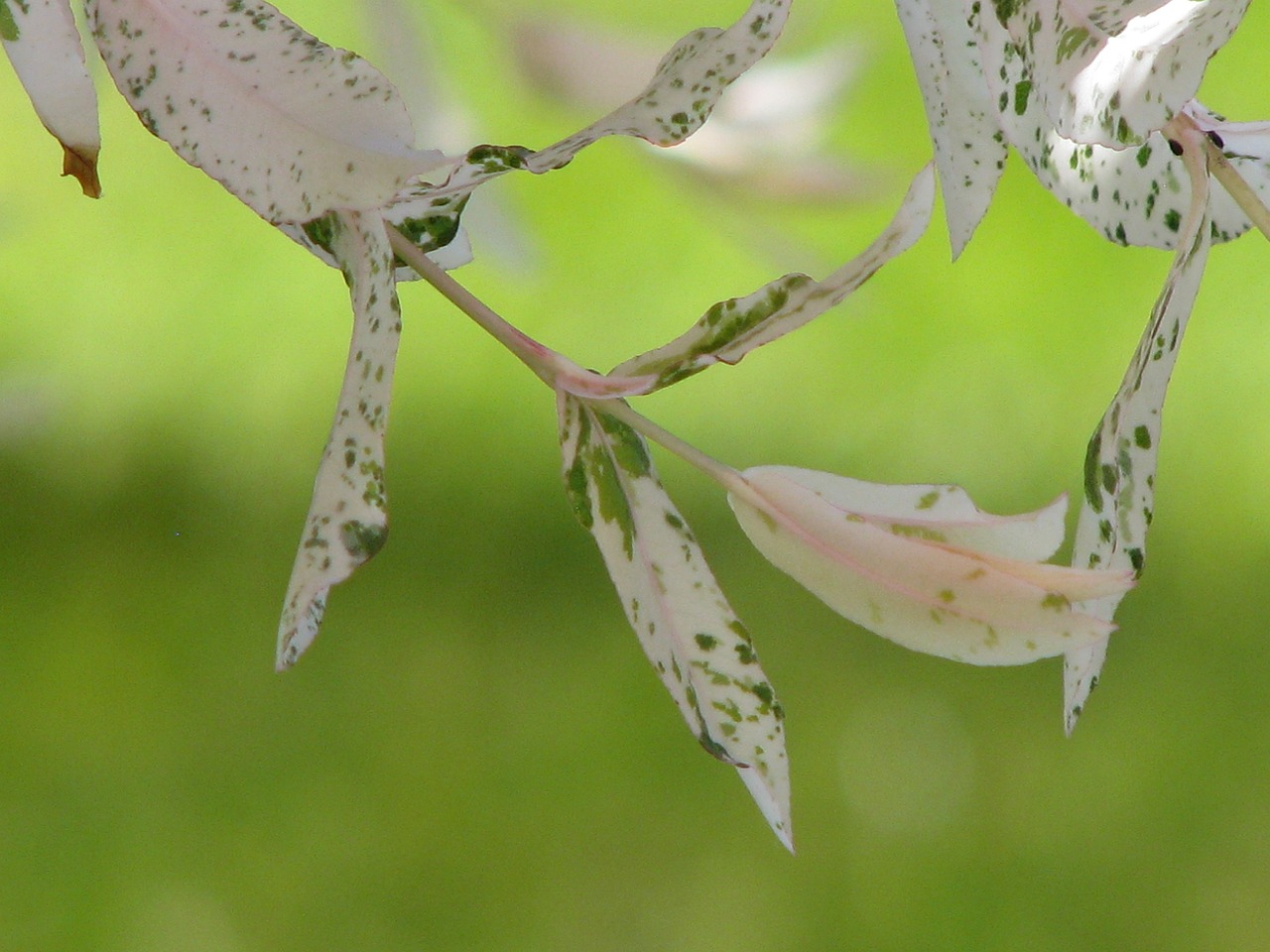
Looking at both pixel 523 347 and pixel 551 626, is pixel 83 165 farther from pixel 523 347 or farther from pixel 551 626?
pixel 551 626

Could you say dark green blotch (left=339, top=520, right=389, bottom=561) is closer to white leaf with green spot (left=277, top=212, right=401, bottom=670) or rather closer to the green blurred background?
white leaf with green spot (left=277, top=212, right=401, bottom=670)

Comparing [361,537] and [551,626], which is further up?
[551,626]

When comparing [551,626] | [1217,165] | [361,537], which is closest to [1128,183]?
[1217,165]

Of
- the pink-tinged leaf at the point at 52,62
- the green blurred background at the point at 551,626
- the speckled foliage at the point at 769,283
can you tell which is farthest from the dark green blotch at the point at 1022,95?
the green blurred background at the point at 551,626

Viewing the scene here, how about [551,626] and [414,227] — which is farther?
[551,626]

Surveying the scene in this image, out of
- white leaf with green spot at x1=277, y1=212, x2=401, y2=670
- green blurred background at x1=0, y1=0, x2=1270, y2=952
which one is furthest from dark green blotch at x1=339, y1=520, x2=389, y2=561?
green blurred background at x1=0, y1=0, x2=1270, y2=952
